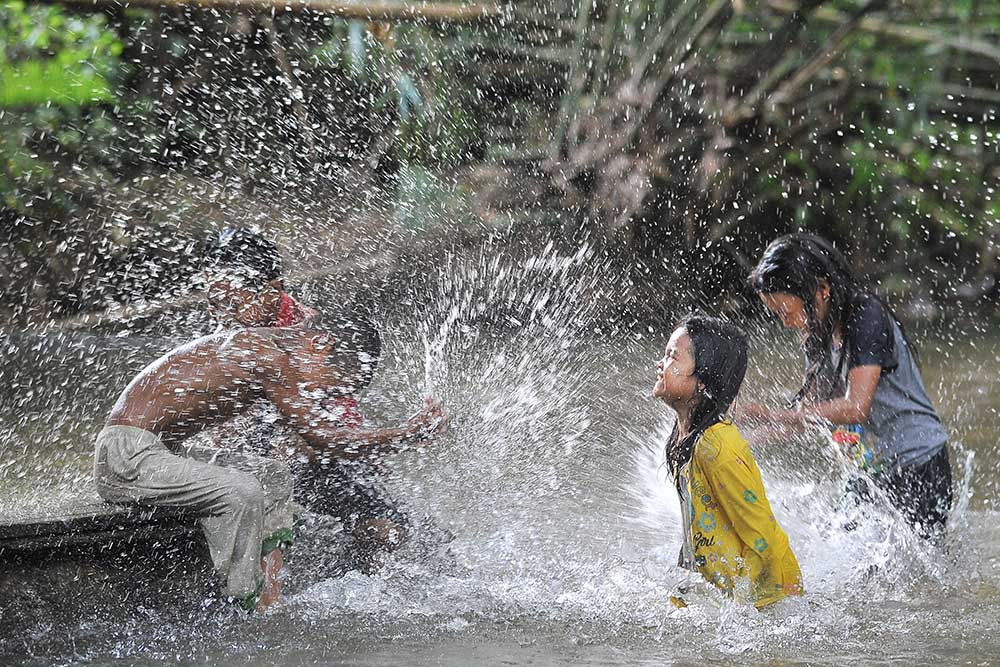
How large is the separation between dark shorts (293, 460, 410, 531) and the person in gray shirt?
132 cm

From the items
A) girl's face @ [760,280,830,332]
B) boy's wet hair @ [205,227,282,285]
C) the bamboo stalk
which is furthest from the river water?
the bamboo stalk

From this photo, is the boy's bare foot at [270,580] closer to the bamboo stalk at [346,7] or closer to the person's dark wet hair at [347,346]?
the person's dark wet hair at [347,346]

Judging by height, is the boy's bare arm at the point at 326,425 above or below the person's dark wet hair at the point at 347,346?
below

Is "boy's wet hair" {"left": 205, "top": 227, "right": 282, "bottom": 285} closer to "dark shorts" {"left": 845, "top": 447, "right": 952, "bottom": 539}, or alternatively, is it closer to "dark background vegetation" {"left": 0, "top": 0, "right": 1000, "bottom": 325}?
"dark shorts" {"left": 845, "top": 447, "right": 952, "bottom": 539}

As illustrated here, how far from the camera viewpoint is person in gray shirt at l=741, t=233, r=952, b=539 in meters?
4.06

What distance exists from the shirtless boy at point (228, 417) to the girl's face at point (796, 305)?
1196 millimetres

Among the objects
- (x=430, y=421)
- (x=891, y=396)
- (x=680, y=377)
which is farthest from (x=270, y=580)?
(x=891, y=396)

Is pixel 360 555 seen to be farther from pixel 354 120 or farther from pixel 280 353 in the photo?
pixel 354 120

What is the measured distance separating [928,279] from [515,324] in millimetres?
3872


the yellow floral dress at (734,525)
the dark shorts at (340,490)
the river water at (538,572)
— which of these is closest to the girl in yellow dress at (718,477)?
the yellow floral dress at (734,525)

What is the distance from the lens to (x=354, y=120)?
10195 millimetres

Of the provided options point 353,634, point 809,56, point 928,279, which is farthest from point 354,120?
point 353,634

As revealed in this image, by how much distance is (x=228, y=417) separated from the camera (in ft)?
13.8

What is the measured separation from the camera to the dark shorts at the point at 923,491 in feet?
13.4
